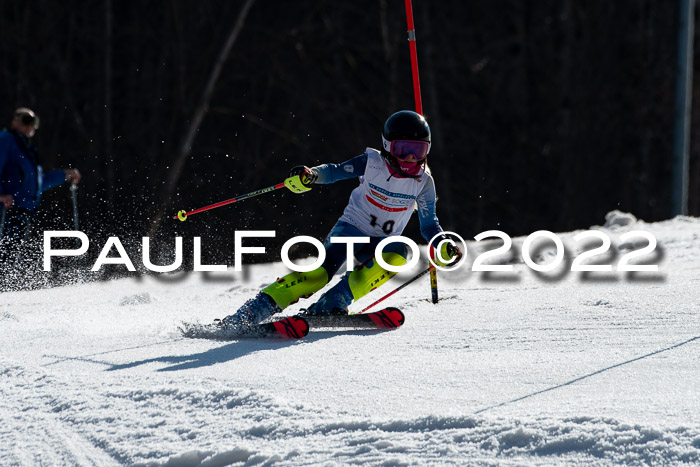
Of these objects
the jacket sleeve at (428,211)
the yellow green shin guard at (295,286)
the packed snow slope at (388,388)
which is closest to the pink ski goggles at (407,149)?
the jacket sleeve at (428,211)

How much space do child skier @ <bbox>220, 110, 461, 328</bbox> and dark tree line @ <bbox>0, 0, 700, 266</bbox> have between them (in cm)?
778

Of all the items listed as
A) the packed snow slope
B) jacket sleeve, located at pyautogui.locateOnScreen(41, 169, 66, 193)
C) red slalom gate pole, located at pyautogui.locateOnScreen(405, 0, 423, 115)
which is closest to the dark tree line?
jacket sleeve, located at pyautogui.locateOnScreen(41, 169, 66, 193)

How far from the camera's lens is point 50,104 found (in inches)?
587

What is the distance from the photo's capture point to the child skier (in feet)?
14.7

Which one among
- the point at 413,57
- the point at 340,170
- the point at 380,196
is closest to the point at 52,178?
the point at 413,57

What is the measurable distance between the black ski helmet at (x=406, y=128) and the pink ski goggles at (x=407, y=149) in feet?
0.07

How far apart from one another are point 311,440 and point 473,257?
5011 millimetres

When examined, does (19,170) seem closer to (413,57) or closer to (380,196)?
(413,57)

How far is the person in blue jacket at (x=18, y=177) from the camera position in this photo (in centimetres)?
714

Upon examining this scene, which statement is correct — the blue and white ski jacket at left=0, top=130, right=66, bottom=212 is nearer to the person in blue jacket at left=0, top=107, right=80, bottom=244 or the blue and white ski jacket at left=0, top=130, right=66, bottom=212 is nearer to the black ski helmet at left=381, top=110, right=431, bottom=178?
the person in blue jacket at left=0, top=107, right=80, bottom=244

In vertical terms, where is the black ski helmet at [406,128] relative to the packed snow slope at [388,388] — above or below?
above

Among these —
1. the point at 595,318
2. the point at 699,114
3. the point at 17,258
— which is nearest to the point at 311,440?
the point at 595,318

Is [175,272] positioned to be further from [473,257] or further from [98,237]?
[473,257]

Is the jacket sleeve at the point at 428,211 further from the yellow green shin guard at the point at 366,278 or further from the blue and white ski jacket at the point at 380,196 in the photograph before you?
the yellow green shin guard at the point at 366,278
